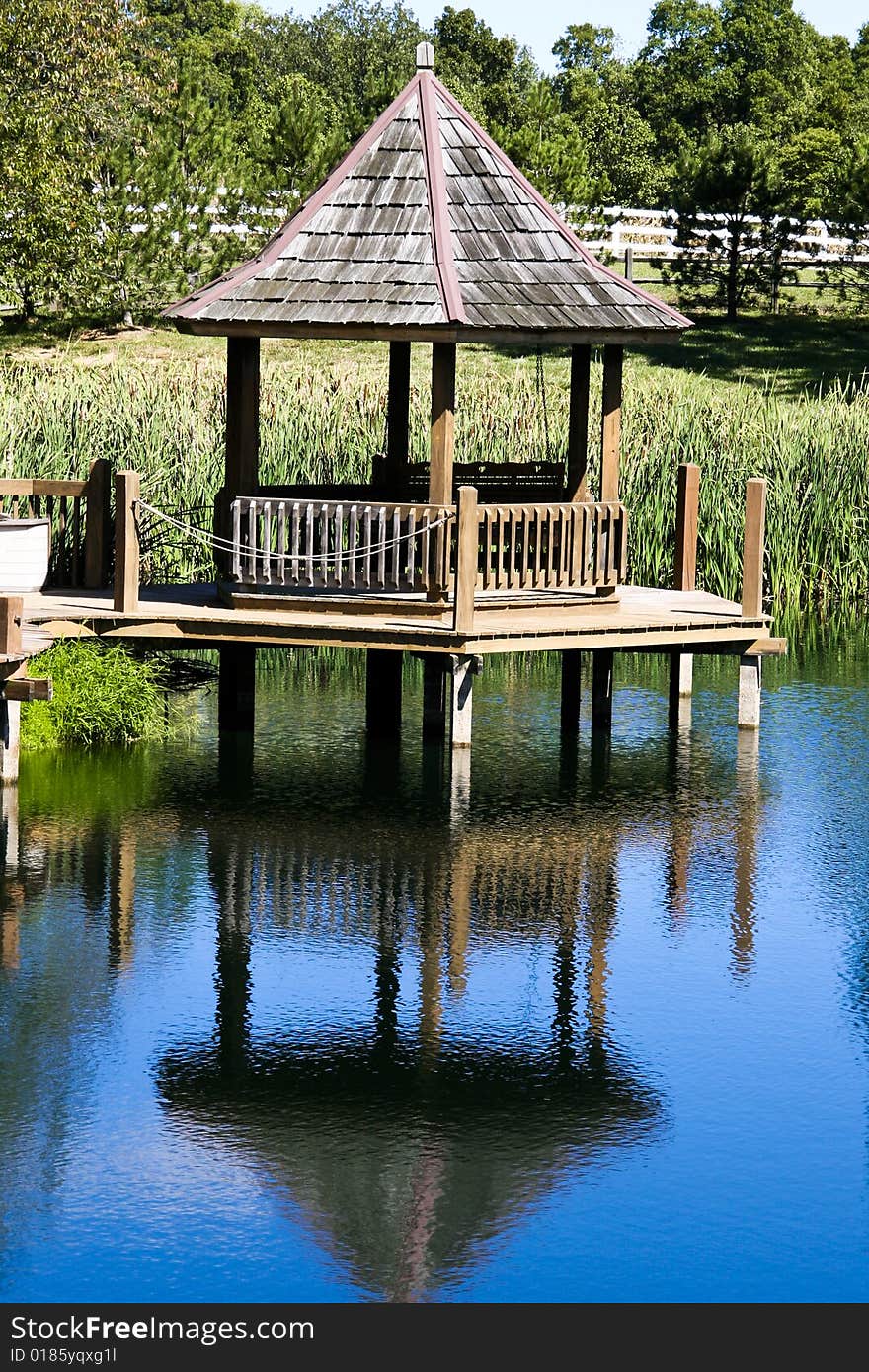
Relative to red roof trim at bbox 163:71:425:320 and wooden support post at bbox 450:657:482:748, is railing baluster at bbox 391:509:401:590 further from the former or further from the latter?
red roof trim at bbox 163:71:425:320

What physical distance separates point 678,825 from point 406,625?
268cm

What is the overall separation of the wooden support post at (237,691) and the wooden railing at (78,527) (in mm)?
1309

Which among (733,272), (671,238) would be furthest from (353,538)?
(671,238)

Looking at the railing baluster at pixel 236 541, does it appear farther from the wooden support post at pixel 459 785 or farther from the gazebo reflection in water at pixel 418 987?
the wooden support post at pixel 459 785

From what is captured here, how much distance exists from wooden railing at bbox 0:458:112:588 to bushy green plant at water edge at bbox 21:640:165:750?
0.90 meters

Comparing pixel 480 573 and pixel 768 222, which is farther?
pixel 768 222

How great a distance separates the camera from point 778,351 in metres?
46.0

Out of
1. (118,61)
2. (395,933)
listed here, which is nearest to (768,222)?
(118,61)

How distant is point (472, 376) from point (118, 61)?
351 inches

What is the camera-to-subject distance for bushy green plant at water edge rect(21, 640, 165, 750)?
17.2m

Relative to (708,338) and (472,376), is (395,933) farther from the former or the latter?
(708,338)

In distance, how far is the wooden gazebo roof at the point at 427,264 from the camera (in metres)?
16.2

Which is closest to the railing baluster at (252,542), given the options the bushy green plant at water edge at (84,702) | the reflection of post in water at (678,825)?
the bushy green plant at water edge at (84,702)
